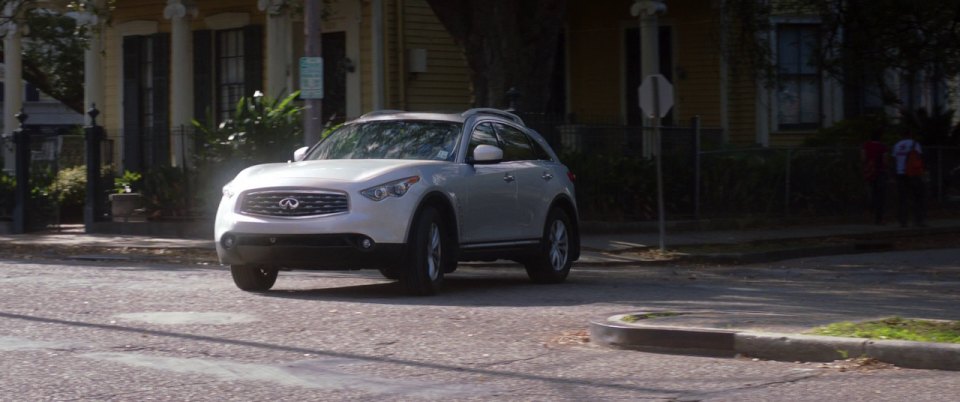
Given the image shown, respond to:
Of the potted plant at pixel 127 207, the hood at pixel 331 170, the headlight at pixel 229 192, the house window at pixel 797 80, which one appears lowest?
the potted plant at pixel 127 207

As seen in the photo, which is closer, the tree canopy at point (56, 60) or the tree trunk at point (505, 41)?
the tree trunk at point (505, 41)

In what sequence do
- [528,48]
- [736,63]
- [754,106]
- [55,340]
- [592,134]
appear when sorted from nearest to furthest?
[55,340] < [528,48] < [592,134] < [736,63] < [754,106]

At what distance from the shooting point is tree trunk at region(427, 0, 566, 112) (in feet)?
66.7

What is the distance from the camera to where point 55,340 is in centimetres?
889

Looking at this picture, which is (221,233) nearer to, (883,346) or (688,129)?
(883,346)

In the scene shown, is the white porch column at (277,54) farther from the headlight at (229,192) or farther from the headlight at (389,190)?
the headlight at (389,190)

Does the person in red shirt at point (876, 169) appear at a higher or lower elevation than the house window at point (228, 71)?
lower

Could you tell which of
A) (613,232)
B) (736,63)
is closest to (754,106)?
(736,63)

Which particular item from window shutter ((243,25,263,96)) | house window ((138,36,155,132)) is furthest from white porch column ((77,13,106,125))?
window shutter ((243,25,263,96))

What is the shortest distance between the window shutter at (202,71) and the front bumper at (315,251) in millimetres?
16275

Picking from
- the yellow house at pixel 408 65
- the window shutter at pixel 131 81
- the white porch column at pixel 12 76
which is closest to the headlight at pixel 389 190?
the yellow house at pixel 408 65

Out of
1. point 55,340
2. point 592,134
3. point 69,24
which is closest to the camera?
point 55,340

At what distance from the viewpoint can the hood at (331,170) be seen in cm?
1165

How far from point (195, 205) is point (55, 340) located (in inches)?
530
